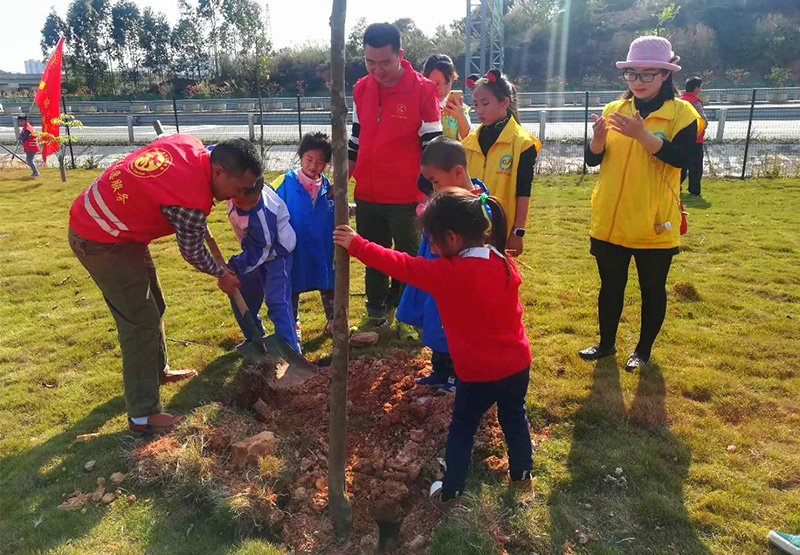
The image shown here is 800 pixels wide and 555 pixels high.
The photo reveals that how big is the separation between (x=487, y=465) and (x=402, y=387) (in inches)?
35.1

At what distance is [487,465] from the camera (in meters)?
3.02

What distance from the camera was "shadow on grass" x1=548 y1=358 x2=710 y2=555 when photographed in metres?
2.54

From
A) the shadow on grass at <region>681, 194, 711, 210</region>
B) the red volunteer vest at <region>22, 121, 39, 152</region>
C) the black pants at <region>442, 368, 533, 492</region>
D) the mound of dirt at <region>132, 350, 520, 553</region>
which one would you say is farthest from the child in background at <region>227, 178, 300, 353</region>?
the red volunteer vest at <region>22, 121, 39, 152</region>

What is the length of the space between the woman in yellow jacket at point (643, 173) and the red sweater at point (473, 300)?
1459 mm

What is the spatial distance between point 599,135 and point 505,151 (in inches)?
22.0

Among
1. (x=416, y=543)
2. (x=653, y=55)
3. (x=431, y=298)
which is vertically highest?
(x=653, y=55)

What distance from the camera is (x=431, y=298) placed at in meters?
3.48

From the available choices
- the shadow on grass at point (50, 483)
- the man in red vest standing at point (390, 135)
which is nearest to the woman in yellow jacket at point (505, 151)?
the man in red vest standing at point (390, 135)

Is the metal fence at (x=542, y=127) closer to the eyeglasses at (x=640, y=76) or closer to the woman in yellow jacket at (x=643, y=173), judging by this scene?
the woman in yellow jacket at (x=643, y=173)

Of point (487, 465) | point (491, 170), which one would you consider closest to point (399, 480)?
point (487, 465)

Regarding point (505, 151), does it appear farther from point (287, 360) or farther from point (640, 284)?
point (287, 360)

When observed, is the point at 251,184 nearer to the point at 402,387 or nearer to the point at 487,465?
the point at 402,387

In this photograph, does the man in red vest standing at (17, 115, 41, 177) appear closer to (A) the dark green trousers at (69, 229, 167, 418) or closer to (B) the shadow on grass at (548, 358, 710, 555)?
(A) the dark green trousers at (69, 229, 167, 418)

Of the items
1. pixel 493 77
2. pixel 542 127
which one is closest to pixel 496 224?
pixel 493 77
